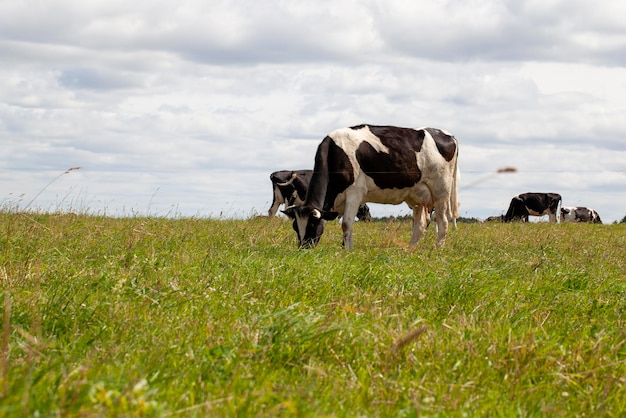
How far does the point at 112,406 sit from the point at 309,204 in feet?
37.4

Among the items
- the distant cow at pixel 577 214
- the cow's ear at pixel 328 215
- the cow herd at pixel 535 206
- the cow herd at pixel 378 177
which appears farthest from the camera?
the distant cow at pixel 577 214

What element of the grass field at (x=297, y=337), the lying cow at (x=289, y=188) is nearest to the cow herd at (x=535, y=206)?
the lying cow at (x=289, y=188)

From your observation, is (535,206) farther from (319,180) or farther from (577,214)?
(319,180)

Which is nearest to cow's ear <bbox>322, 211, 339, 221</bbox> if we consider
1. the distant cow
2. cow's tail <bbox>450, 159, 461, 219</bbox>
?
cow's tail <bbox>450, 159, 461, 219</bbox>

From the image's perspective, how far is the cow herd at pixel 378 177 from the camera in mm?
14836

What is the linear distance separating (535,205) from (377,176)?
2740 centimetres

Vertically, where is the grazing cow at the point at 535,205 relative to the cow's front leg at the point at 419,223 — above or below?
above

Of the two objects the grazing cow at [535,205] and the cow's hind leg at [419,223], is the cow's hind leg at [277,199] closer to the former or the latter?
the cow's hind leg at [419,223]

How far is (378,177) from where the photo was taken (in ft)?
51.4

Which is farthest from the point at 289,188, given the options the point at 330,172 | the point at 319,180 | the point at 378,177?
the point at 319,180

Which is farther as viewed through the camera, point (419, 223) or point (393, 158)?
point (419, 223)

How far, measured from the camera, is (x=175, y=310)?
249 inches

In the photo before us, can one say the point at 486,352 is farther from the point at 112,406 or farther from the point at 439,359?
the point at 112,406

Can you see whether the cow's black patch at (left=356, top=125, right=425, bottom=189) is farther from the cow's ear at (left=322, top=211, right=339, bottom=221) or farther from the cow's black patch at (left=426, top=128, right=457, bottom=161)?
the cow's ear at (left=322, top=211, right=339, bottom=221)
